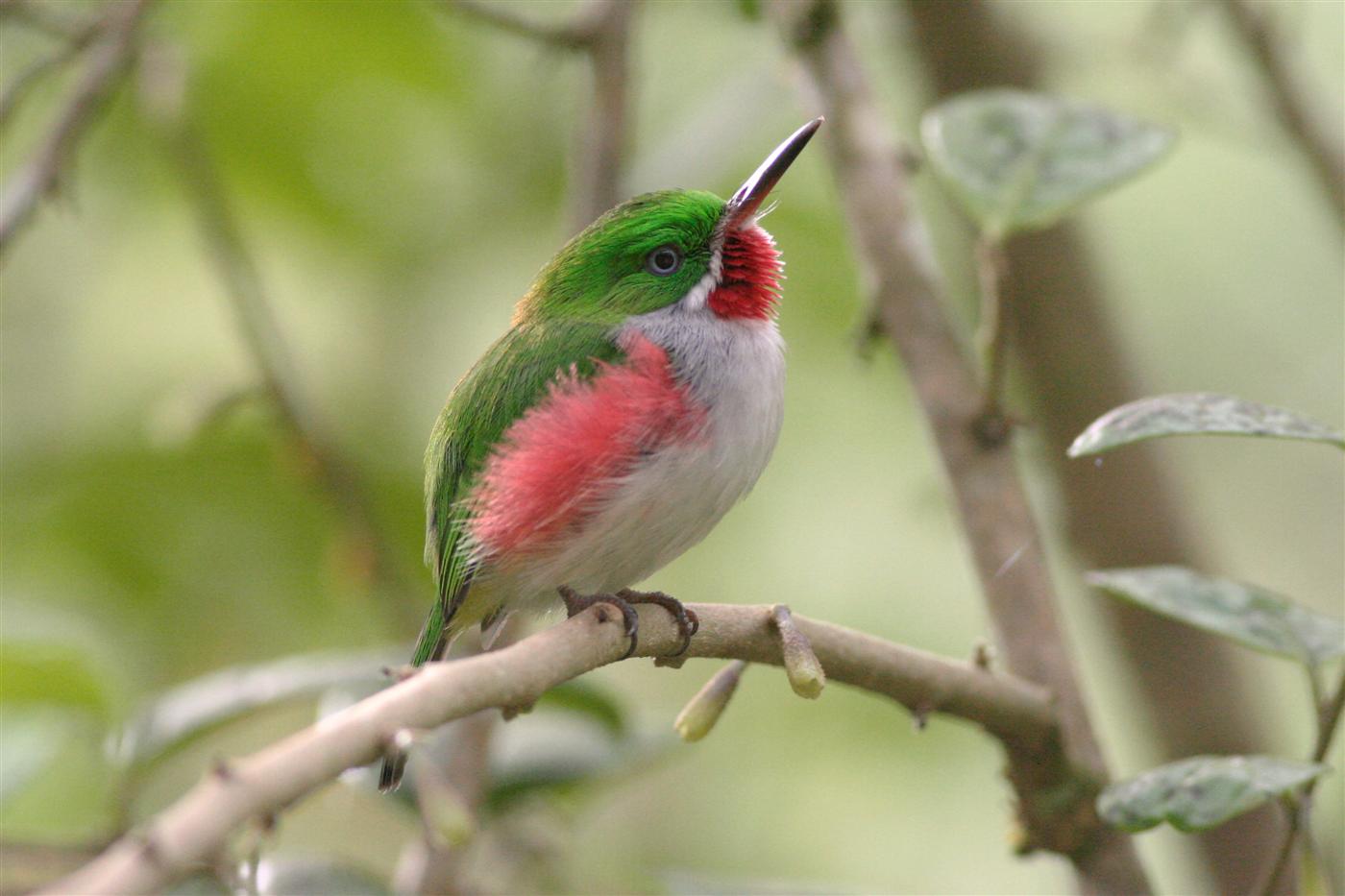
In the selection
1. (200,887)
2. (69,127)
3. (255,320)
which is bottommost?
(200,887)

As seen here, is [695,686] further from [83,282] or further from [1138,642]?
[83,282]

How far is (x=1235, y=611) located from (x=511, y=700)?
3.31ft

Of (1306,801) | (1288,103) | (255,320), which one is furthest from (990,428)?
(255,320)

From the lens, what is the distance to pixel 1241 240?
5047 millimetres

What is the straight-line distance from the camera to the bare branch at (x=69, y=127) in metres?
2.22

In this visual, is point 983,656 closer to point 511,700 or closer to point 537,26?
point 511,700

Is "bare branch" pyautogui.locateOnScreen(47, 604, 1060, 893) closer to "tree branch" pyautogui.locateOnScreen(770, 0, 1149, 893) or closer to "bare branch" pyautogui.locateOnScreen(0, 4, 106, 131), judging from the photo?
"tree branch" pyautogui.locateOnScreen(770, 0, 1149, 893)

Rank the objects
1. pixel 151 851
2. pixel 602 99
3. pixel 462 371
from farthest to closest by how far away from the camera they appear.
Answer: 1. pixel 462 371
2. pixel 602 99
3. pixel 151 851

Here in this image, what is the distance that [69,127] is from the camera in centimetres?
236

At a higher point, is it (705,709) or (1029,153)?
(1029,153)

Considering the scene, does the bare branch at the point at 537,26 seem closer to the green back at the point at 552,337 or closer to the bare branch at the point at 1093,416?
the green back at the point at 552,337

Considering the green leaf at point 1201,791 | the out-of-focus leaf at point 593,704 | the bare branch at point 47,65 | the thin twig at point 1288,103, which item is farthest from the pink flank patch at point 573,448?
the thin twig at point 1288,103

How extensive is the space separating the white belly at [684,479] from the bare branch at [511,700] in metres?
0.27

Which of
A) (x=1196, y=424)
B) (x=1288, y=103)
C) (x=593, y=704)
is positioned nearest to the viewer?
(x=1196, y=424)
